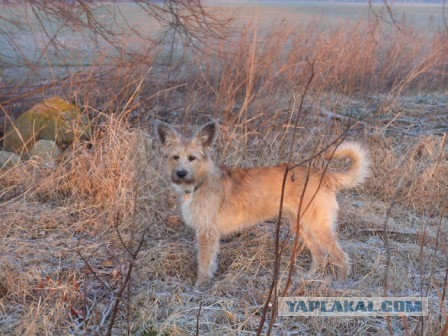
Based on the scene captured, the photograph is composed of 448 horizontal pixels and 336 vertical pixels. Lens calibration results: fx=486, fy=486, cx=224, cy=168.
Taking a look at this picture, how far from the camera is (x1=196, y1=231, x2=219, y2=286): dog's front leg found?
4.51m

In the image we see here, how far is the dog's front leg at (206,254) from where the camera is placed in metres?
4.51

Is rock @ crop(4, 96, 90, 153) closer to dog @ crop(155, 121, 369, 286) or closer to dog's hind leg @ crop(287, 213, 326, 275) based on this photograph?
dog @ crop(155, 121, 369, 286)

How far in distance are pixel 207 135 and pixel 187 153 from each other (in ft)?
0.83

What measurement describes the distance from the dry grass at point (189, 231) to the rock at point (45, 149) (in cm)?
43

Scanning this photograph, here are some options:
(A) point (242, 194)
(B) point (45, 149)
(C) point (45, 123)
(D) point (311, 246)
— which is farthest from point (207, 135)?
(C) point (45, 123)

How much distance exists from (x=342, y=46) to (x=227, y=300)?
22.9ft

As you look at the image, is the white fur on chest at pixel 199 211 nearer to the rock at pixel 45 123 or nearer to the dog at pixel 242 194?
the dog at pixel 242 194

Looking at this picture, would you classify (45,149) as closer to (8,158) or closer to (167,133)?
(8,158)

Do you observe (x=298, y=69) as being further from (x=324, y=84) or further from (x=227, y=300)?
→ (x=227, y=300)

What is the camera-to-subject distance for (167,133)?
4.59 metres

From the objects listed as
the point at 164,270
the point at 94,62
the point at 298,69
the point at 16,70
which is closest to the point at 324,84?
the point at 298,69

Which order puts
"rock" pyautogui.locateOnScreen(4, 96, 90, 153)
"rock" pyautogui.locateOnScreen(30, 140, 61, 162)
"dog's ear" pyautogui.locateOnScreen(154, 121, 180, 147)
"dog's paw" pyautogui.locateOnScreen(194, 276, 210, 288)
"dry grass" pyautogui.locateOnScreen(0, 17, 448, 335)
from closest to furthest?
"dry grass" pyautogui.locateOnScreen(0, 17, 448, 335), "dog's paw" pyautogui.locateOnScreen(194, 276, 210, 288), "dog's ear" pyautogui.locateOnScreen(154, 121, 180, 147), "rock" pyautogui.locateOnScreen(30, 140, 61, 162), "rock" pyautogui.locateOnScreen(4, 96, 90, 153)

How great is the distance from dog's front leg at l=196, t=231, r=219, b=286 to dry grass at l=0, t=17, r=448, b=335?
0.42 feet

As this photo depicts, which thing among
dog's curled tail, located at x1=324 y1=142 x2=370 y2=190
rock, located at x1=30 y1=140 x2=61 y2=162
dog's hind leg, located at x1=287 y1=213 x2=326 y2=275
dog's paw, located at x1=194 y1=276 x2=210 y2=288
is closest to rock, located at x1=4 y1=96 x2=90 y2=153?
rock, located at x1=30 y1=140 x2=61 y2=162
